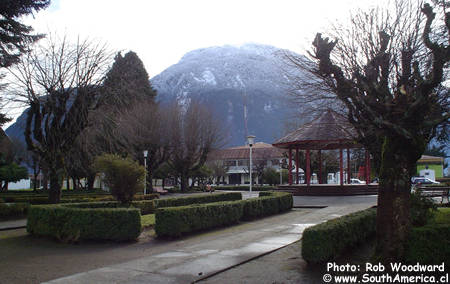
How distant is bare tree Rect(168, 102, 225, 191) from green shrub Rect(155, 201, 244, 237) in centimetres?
2638

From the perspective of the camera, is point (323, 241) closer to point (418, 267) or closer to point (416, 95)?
point (418, 267)

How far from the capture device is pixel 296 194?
1176 inches

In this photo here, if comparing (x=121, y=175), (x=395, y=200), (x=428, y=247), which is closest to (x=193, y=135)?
(x=121, y=175)

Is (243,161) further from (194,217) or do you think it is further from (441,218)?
(441,218)

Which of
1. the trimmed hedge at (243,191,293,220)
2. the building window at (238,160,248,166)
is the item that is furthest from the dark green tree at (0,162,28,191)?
the building window at (238,160,248,166)

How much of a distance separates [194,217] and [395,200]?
26.1 ft

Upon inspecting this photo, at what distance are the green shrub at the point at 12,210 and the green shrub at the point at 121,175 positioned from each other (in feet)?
22.2

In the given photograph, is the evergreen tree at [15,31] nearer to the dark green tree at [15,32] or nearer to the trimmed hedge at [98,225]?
the dark green tree at [15,32]

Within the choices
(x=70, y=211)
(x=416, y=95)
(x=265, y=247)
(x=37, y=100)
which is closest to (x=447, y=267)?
(x=416, y=95)

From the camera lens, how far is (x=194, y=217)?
13.9 meters

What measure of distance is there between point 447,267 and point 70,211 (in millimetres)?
10865

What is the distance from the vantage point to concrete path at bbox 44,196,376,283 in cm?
770

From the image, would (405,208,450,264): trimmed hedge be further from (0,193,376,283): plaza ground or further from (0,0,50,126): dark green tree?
(0,0,50,126): dark green tree

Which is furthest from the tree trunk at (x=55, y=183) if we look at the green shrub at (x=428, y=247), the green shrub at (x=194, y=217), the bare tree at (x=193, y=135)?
the bare tree at (x=193, y=135)
